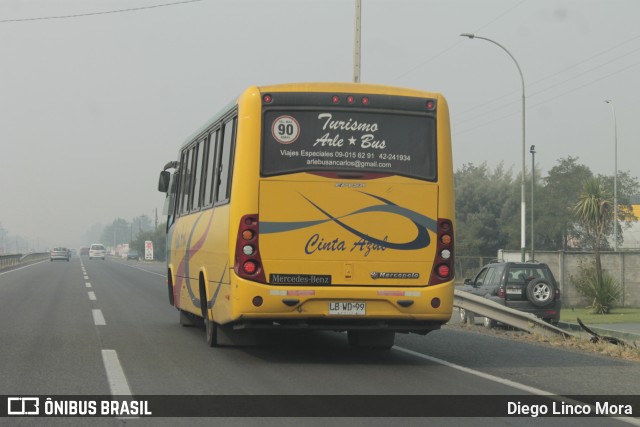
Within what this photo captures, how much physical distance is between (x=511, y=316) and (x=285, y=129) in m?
7.33

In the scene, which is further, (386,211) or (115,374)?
(386,211)

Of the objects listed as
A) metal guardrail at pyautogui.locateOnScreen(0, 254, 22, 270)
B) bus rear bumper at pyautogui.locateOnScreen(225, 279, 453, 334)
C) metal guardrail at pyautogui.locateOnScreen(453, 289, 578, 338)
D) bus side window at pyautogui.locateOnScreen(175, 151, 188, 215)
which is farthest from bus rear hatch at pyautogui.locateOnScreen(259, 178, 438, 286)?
metal guardrail at pyautogui.locateOnScreen(0, 254, 22, 270)

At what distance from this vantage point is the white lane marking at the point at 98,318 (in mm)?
15758

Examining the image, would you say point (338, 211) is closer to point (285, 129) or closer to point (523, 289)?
point (285, 129)

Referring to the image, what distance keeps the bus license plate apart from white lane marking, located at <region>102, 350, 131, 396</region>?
2.38 metres

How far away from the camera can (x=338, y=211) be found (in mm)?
10398

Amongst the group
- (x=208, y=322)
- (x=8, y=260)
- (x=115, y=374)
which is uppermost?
(x=8, y=260)

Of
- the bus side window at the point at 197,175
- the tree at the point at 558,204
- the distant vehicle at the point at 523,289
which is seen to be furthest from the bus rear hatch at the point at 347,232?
the tree at the point at 558,204

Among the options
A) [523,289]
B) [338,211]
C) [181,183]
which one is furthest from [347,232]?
[523,289]

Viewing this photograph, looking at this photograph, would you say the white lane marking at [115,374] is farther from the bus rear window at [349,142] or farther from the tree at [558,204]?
the tree at [558,204]

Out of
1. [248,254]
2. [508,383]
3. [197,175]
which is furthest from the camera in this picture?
[197,175]

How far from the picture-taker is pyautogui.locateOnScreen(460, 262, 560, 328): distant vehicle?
2084 centimetres

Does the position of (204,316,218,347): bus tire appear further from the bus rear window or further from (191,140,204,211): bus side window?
the bus rear window

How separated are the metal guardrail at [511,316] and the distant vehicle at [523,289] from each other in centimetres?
337
